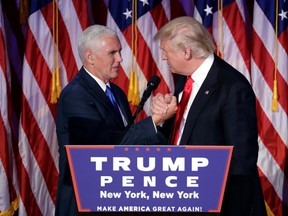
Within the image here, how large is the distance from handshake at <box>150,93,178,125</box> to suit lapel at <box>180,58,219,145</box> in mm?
113

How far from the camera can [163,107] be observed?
2.06 metres

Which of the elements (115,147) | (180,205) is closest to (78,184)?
(115,147)

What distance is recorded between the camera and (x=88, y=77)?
2594 mm

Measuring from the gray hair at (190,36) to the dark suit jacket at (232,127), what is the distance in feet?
0.25

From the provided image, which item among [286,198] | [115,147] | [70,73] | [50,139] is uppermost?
[115,147]

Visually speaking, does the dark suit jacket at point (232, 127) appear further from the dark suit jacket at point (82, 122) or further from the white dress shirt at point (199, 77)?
the dark suit jacket at point (82, 122)

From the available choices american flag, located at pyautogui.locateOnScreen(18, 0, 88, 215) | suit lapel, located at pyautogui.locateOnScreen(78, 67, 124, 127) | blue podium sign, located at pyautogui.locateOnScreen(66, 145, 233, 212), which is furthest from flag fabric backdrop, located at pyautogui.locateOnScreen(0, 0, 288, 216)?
blue podium sign, located at pyautogui.locateOnScreen(66, 145, 233, 212)

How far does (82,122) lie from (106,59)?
1.20ft

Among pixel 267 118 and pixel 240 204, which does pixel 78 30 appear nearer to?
pixel 267 118

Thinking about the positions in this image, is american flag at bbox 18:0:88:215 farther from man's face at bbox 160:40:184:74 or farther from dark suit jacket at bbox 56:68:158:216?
man's face at bbox 160:40:184:74

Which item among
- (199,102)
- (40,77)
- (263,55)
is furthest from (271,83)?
(199,102)

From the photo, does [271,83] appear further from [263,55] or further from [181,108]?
[181,108]

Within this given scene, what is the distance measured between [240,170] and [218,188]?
1.48 ft

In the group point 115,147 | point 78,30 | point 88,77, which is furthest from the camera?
point 78,30
